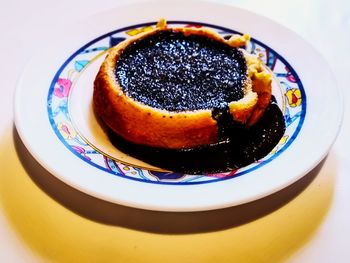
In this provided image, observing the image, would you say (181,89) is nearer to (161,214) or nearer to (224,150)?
(224,150)

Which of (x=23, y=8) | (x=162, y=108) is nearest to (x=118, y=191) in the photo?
(x=162, y=108)

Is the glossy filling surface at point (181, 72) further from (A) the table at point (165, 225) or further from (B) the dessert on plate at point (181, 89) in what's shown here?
(A) the table at point (165, 225)

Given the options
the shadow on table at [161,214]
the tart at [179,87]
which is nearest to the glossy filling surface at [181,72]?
the tart at [179,87]

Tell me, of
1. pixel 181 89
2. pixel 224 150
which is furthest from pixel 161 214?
pixel 181 89

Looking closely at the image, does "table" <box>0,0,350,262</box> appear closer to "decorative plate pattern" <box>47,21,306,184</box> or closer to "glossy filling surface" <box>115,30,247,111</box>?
"decorative plate pattern" <box>47,21,306,184</box>

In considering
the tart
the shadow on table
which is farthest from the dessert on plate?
the shadow on table

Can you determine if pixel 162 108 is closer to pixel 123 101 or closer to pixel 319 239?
pixel 123 101
